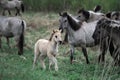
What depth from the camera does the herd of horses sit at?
11934 millimetres

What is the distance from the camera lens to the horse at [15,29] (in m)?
16.2

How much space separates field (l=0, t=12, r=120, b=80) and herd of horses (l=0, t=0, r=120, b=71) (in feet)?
1.29

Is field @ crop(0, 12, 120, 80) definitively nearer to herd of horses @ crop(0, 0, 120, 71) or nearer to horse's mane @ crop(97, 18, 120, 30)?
herd of horses @ crop(0, 0, 120, 71)

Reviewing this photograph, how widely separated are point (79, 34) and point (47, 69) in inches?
107

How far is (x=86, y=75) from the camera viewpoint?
1165 cm

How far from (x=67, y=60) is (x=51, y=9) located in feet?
42.5

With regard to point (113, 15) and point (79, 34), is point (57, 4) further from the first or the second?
point (79, 34)

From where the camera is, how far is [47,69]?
41.2 ft

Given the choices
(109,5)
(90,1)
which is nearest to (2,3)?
(90,1)

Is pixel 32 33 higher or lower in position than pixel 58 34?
lower

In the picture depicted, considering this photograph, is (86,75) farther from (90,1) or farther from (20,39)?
(90,1)

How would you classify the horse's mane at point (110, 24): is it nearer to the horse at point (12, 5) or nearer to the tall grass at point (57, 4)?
the tall grass at point (57, 4)

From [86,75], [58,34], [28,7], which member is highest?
[58,34]

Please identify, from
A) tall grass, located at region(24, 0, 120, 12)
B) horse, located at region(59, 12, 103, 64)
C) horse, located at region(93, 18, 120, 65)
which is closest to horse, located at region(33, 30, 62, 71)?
horse, located at region(93, 18, 120, 65)
